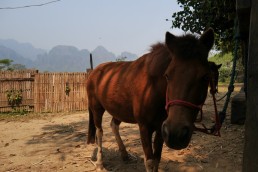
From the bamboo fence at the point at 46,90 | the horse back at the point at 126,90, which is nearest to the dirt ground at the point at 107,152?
the horse back at the point at 126,90

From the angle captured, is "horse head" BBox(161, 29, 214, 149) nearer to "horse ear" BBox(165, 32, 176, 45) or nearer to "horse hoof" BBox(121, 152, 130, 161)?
"horse ear" BBox(165, 32, 176, 45)

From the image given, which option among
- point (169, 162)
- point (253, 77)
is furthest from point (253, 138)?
point (169, 162)

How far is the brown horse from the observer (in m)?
2.30

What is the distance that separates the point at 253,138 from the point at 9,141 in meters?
6.89

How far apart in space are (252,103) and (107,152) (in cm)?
440

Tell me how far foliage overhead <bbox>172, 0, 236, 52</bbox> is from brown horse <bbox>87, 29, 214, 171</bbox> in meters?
3.81

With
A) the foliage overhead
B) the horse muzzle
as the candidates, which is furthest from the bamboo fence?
the horse muzzle

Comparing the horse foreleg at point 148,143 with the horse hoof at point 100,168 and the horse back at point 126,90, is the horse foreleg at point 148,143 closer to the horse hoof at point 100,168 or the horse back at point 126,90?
the horse back at point 126,90

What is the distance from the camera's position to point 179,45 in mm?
2559

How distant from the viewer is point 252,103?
1.93 m

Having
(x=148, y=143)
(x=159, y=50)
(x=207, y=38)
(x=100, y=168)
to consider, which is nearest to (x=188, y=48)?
(x=207, y=38)

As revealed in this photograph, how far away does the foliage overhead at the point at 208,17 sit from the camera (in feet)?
24.5

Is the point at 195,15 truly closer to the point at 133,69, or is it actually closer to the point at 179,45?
the point at 133,69

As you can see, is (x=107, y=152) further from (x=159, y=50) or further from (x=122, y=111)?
(x=159, y=50)
